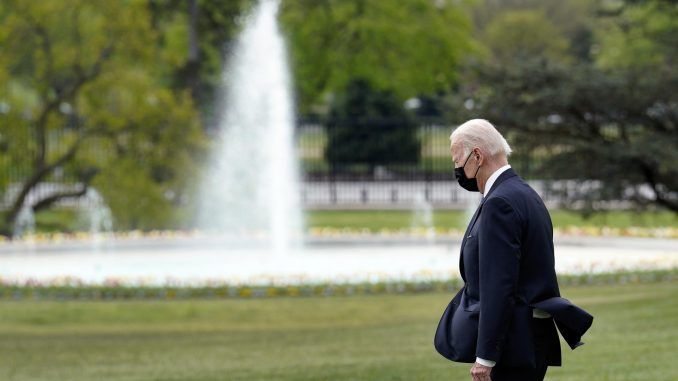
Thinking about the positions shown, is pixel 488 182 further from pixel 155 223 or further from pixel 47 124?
pixel 47 124

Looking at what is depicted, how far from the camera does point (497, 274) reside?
475 centimetres

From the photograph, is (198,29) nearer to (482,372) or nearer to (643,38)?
(643,38)

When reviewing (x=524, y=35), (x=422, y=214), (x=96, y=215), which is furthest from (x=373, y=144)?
(x=524, y=35)

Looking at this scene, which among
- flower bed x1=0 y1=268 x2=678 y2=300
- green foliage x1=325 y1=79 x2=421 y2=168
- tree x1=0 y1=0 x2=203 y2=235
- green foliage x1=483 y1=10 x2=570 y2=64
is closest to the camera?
flower bed x1=0 y1=268 x2=678 y2=300

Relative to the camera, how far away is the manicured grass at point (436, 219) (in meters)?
23.1

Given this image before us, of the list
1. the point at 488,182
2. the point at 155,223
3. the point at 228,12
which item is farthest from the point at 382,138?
the point at 488,182

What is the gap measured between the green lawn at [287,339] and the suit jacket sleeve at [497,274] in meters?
3.72

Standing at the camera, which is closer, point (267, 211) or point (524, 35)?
point (267, 211)

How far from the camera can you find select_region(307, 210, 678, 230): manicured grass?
23.1 meters

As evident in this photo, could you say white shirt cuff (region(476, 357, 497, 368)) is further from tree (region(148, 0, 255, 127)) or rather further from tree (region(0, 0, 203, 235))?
tree (region(148, 0, 255, 127))

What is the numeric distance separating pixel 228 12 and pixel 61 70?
7188mm

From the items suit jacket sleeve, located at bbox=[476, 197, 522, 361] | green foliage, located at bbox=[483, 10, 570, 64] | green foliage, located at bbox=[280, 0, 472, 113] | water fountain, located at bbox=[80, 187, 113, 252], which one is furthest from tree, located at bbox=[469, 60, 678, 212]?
green foliage, located at bbox=[483, 10, 570, 64]

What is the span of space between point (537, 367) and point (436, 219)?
2027 centimetres

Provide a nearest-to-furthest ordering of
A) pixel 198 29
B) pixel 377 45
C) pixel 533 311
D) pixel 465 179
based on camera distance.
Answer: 1. pixel 533 311
2. pixel 465 179
3. pixel 198 29
4. pixel 377 45
